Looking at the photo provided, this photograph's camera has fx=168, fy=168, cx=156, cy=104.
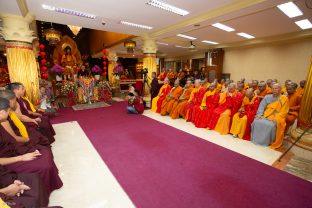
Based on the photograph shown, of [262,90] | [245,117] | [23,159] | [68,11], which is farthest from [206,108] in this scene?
[68,11]

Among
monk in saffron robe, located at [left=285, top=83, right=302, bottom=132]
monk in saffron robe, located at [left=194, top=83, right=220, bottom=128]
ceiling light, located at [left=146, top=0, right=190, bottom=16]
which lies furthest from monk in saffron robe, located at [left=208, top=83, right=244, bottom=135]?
ceiling light, located at [left=146, top=0, right=190, bottom=16]

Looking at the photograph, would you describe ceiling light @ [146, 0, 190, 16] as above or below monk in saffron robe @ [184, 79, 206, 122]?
above

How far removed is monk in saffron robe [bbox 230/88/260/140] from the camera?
147 inches

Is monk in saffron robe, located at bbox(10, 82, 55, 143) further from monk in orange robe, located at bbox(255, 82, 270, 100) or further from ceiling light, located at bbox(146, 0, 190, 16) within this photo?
monk in orange robe, located at bbox(255, 82, 270, 100)

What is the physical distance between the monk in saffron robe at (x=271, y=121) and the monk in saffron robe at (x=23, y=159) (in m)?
3.63

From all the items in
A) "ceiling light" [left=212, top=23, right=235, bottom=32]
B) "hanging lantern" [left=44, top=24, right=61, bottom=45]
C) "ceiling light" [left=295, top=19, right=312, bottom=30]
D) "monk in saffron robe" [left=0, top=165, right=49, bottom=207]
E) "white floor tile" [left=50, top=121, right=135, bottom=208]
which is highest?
"ceiling light" [left=295, top=19, right=312, bottom=30]

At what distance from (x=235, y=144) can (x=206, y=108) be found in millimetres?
1355

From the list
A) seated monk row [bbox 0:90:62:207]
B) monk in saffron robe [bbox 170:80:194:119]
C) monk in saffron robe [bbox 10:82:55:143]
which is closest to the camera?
seated monk row [bbox 0:90:62:207]

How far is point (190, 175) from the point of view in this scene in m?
2.46

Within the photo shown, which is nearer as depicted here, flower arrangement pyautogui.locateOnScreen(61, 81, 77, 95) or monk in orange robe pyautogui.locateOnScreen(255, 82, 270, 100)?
monk in orange robe pyautogui.locateOnScreen(255, 82, 270, 100)

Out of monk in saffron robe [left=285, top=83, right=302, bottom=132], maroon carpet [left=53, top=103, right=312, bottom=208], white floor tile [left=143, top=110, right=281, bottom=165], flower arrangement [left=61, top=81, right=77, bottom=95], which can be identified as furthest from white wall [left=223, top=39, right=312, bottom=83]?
flower arrangement [left=61, top=81, right=77, bottom=95]

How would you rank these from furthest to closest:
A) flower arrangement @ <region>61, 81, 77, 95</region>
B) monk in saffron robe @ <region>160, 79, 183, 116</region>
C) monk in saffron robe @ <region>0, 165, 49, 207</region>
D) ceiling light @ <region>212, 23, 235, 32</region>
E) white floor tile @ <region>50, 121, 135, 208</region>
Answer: flower arrangement @ <region>61, 81, 77, 95</region> < ceiling light @ <region>212, 23, 235, 32</region> < monk in saffron robe @ <region>160, 79, 183, 116</region> < white floor tile @ <region>50, 121, 135, 208</region> < monk in saffron robe @ <region>0, 165, 49, 207</region>

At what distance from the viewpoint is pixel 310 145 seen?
2768 mm

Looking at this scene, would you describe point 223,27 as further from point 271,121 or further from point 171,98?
point 271,121
